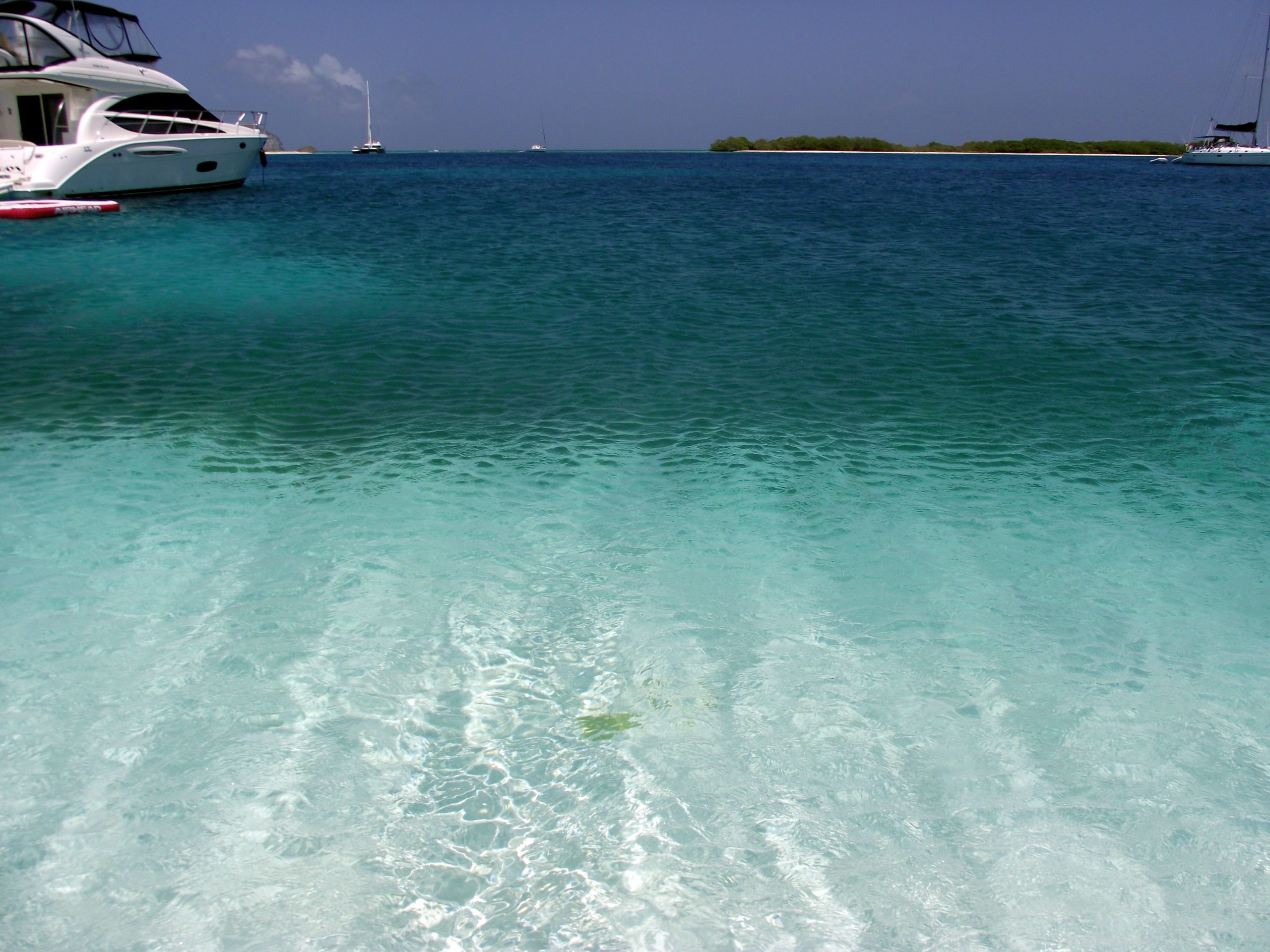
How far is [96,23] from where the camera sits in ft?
98.1

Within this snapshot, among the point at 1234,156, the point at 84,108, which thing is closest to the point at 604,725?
the point at 84,108

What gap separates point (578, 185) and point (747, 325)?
39.2 metres

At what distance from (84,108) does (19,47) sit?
2.19 meters

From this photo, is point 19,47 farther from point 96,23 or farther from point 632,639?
point 632,639

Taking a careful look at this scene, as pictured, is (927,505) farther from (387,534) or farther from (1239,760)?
(387,534)

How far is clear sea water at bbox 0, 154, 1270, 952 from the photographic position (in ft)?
11.9

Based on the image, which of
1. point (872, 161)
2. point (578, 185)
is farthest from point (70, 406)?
point (872, 161)

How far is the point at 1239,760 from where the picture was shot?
14.4 feet

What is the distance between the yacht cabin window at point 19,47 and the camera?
26094 millimetres

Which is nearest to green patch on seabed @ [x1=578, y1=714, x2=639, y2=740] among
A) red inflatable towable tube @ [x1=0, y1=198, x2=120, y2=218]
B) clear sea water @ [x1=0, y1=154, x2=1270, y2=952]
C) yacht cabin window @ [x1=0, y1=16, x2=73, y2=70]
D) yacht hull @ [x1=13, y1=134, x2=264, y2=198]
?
clear sea water @ [x1=0, y1=154, x2=1270, y2=952]

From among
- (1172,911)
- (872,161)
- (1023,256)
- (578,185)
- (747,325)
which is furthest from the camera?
(872,161)

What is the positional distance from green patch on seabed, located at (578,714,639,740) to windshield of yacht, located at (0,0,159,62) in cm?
3252

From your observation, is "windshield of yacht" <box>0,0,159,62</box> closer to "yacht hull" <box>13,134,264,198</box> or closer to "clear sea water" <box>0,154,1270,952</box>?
"yacht hull" <box>13,134,264,198</box>

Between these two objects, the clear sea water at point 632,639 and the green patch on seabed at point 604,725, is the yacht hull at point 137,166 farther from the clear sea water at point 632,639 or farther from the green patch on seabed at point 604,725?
the green patch on seabed at point 604,725
